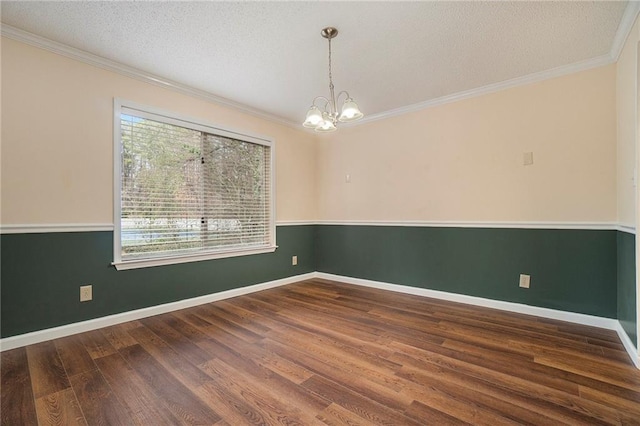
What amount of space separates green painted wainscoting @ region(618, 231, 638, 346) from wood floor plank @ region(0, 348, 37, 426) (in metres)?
3.73

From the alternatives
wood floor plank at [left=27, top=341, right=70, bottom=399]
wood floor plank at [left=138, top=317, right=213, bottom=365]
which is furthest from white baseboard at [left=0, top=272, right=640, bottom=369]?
wood floor plank at [left=138, top=317, right=213, bottom=365]

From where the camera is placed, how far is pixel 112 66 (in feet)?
8.88

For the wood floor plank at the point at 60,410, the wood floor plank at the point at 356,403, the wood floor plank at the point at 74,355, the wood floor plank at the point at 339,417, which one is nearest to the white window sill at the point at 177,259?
the wood floor plank at the point at 74,355

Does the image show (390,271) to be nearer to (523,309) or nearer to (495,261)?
(495,261)

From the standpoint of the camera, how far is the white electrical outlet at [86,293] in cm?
256

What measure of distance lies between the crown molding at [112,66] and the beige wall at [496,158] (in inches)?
72.7

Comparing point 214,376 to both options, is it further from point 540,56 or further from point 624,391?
point 540,56

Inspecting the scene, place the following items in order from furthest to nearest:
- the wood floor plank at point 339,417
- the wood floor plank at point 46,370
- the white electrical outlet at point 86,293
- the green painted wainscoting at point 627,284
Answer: the white electrical outlet at point 86,293, the green painted wainscoting at point 627,284, the wood floor plank at point 46,370, the wood floor plank at point 339,417

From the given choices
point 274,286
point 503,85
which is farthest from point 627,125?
→ point 274,286

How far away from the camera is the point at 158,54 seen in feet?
8.41

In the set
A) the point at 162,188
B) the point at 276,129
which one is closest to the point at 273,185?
the point at 276,129

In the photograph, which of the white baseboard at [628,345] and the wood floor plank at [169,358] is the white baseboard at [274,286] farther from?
the wood floor plank at [169,358]

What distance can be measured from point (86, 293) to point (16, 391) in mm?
988

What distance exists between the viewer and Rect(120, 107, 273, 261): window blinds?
9.47ft
